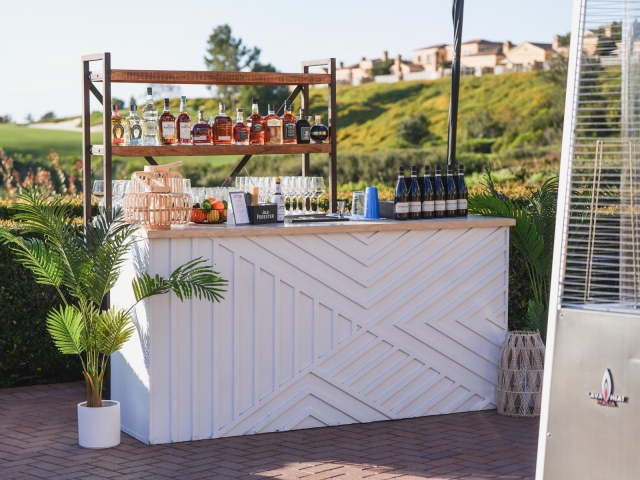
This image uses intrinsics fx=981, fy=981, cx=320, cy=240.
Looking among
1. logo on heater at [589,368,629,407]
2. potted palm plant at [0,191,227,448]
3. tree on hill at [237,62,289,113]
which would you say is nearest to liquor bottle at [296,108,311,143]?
potted palm plant at [0,191,227,448]

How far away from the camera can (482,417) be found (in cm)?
581

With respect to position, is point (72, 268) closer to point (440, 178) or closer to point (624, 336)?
point (440, 178)

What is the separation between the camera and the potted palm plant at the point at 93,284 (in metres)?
4.97

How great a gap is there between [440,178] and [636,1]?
2624mm

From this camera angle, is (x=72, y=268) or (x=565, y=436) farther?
(x=72, y=268)

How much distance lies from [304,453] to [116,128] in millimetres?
2148

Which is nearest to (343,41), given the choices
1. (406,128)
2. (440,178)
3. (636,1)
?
(406,128)

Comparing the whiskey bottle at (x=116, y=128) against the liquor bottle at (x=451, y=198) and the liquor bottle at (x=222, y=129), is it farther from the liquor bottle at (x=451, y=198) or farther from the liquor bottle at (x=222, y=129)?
the liquor bottle at (x=451, y=198)

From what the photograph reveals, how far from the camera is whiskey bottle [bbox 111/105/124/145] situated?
5.64 metres

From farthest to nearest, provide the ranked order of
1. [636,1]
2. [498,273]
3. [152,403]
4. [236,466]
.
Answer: [498,273] → [152,403] → [236,466] → [636,1]

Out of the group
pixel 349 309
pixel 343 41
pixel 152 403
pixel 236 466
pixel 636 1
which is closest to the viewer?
pixel 636 1

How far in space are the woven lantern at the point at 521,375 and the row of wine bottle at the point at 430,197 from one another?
0.85 meters

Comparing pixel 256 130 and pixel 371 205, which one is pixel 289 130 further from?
pixel 371 205

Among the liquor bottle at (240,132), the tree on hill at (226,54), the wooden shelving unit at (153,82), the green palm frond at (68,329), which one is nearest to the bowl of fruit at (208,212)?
the wooden shelving unit at (153,82)
